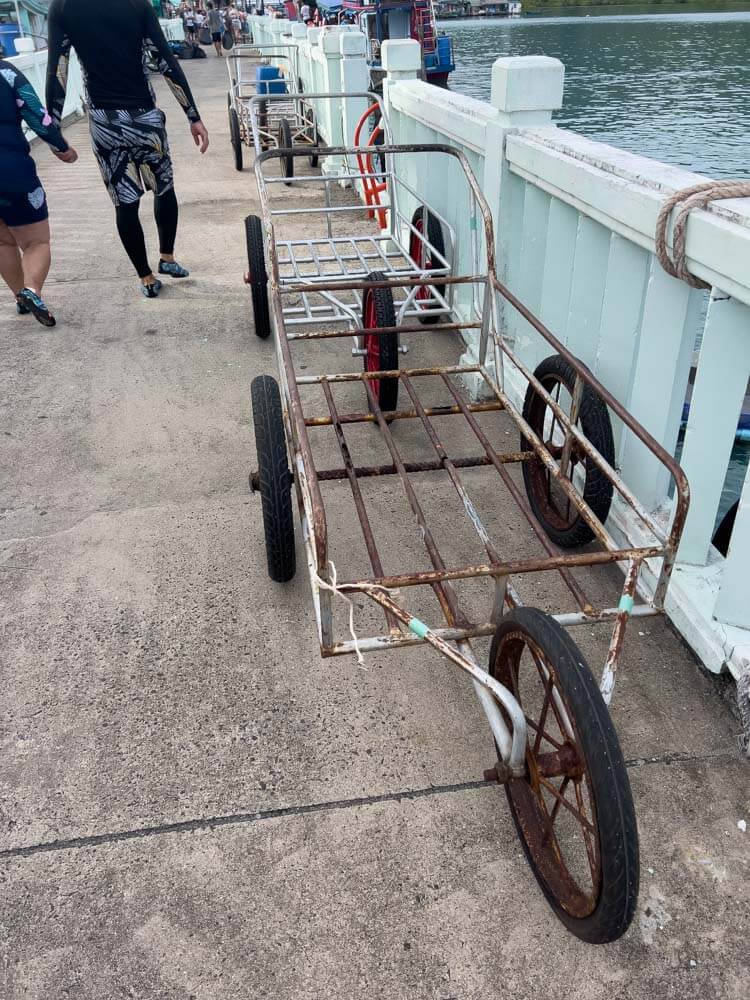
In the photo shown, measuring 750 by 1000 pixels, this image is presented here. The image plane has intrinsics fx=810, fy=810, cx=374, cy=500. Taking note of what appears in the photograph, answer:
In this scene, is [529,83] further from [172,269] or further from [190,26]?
[190,26]

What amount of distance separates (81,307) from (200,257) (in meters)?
1.47

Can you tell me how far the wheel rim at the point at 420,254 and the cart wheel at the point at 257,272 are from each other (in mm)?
976

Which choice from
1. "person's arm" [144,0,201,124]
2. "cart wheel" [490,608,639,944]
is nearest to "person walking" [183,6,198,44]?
"person's arm" [144,0,201,124]

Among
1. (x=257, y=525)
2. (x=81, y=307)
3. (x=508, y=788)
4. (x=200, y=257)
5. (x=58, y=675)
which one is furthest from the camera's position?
(x=200, y=257)

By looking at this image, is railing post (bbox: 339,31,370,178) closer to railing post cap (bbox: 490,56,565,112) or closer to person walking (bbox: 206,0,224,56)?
railing post cap (bbox: 490,56,565,112)

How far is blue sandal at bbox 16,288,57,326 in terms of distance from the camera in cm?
554

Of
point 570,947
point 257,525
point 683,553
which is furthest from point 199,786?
point 683,553

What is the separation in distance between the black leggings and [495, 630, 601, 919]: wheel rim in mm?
4722

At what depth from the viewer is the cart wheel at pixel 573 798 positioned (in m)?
1.67

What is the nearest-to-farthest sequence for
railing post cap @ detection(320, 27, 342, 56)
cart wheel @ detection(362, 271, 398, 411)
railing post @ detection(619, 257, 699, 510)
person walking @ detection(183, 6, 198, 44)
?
railing post @ detection(619, 257, 699, 510), cart wheel @ detection(362, 271, 398, 411), railing post cap @ detection(320, 27, 342, 56), person walking @ detection(183, 6, 198, 44)

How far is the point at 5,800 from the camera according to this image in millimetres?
2324

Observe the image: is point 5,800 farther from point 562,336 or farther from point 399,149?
point 399,149

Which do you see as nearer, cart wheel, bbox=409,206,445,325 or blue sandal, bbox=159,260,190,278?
cart wheel, bbox=409,206,445,325

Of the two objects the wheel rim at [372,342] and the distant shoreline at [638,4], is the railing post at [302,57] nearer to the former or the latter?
the wheel rim at [372,342]
